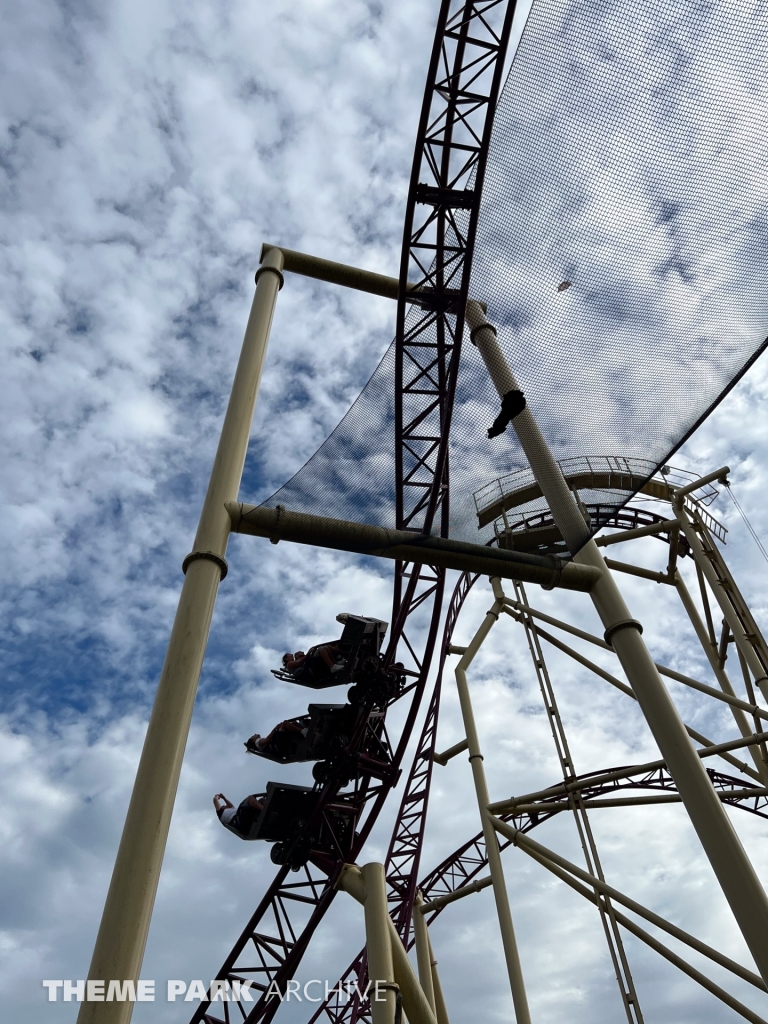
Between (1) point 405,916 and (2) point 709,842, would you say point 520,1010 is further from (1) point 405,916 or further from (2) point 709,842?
(2) point 709,842

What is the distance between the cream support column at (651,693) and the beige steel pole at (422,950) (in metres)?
7.24

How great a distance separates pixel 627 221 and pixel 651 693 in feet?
10.0

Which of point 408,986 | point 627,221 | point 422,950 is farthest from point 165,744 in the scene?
point 422,950

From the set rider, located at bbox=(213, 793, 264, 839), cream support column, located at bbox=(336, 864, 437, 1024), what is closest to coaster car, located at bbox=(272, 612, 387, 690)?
rider, located at bbox=(213, 793, 264, 839)

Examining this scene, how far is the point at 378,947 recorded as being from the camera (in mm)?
7316

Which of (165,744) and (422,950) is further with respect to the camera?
(422,950)

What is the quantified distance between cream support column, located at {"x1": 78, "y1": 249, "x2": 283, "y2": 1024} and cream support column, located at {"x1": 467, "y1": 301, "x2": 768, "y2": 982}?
208 centimetres

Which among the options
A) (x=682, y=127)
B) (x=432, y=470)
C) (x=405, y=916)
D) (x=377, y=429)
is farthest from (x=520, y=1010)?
(x=682, y=127)

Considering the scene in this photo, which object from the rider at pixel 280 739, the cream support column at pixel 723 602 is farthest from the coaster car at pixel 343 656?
the cream support column at pixel 723 602

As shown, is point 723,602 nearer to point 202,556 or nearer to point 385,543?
point 385,543

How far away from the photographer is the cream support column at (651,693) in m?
4.32

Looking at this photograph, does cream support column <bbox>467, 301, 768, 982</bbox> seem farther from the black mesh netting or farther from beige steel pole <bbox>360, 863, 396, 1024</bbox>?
beige steel pole <bbox>360, 863, 396, 1024</bbox>

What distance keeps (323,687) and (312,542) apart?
173 inches

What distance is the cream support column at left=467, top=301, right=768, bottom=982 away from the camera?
4.32 m
